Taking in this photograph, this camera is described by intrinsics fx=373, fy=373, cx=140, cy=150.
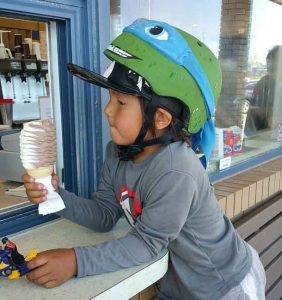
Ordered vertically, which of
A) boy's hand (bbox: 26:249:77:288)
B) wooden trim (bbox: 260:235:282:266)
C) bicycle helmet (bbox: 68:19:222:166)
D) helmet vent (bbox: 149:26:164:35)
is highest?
helmet vent (bbox: 149:26:164:35)

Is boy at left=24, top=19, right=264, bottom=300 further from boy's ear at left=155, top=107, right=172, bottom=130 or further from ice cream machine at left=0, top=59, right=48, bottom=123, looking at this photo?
ice cream machine at left=0, top=59, right=48, bottom=123

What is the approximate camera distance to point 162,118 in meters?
1.14

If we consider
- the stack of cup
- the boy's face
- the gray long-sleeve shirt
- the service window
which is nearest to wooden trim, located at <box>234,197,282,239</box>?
the gray long-sleeve shirt

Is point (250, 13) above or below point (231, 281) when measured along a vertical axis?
above

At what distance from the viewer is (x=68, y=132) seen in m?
1.46

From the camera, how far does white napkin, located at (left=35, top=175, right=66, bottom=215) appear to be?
1073 mm

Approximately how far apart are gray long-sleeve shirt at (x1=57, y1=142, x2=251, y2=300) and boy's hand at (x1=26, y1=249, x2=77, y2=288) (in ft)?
0.11

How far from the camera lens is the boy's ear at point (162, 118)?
1.12 meters

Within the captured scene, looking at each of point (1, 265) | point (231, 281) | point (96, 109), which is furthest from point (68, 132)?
point (231, 281)

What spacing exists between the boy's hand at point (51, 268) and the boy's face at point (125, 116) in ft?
1.29

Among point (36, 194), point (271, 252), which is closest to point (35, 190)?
point (36, 194)

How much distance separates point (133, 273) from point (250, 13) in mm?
2467

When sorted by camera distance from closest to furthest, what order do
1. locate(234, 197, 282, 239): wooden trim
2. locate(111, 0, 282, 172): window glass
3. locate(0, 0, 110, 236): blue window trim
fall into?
1. locate(0, 0, 110, 236): blue window trim
2. locate(234, 197, 282, 239): wooden trim
3. locate(111, 0, 282, 172): window glass

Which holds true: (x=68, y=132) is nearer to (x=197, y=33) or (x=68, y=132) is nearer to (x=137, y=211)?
(x=137, y=211)
